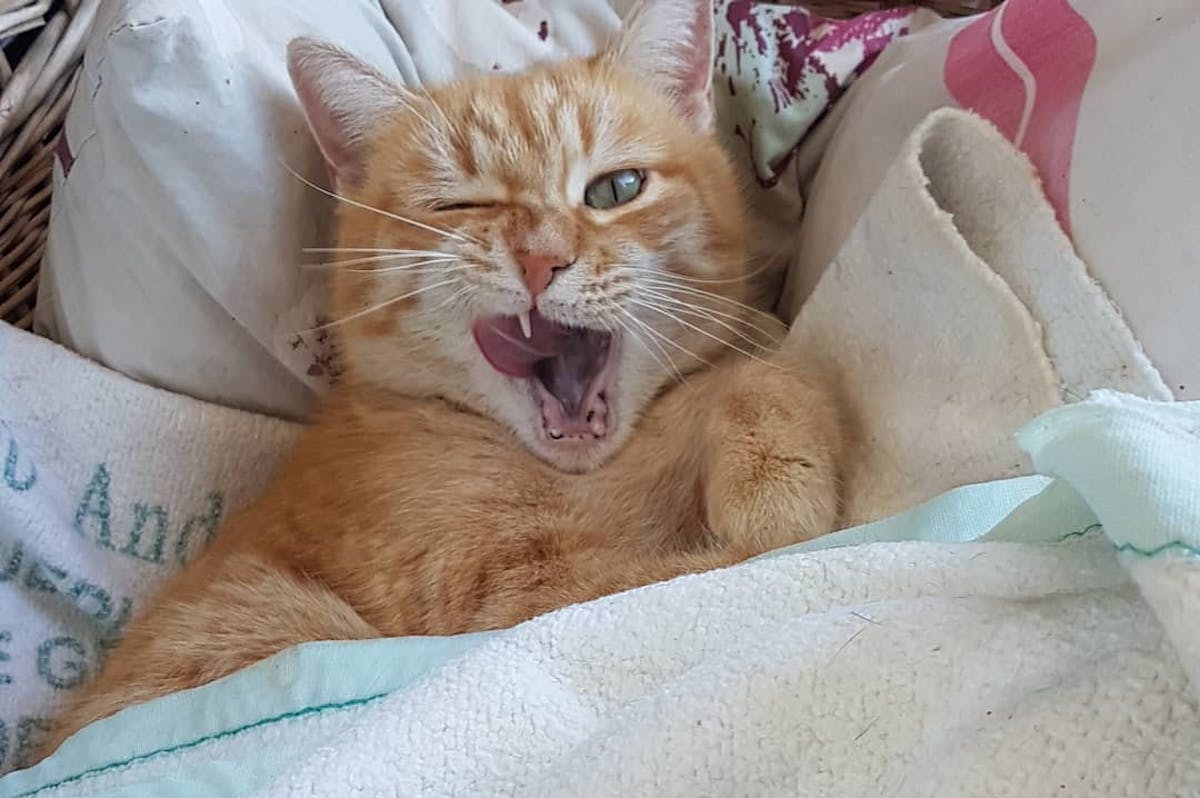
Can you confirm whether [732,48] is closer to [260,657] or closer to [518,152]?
[518,152]

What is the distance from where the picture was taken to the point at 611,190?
1.16 metres

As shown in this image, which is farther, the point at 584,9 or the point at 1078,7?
the point at 584,9

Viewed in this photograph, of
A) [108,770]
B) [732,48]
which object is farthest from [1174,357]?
[108,770]

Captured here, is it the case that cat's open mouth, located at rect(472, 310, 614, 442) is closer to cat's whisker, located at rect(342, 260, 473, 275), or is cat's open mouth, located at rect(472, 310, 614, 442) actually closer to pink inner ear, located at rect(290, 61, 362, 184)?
cat's whisker, located at rect(342, 260, 473, 275)

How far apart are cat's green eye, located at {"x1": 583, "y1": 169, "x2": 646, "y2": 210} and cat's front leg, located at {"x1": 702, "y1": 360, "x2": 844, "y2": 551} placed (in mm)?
215

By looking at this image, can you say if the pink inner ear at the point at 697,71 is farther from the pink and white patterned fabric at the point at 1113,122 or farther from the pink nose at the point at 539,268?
the pink nose at the point at 539,268

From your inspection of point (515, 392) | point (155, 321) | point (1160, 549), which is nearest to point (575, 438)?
point (515, 392)

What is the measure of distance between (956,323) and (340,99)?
2.27ft

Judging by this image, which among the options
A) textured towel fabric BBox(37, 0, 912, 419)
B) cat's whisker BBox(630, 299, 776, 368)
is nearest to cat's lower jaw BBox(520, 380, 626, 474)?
cat's whisker BBox(630, 299, 776, 368)

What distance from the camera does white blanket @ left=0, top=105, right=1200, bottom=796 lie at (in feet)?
2.06

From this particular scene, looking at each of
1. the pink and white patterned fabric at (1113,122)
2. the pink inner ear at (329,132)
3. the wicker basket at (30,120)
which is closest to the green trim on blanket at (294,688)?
the pink and white patterned fabric at (1113,122)

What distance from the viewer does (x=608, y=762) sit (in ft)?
2.27

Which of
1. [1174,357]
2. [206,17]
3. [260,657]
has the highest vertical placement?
[206,17]

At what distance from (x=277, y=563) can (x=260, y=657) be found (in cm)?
11
